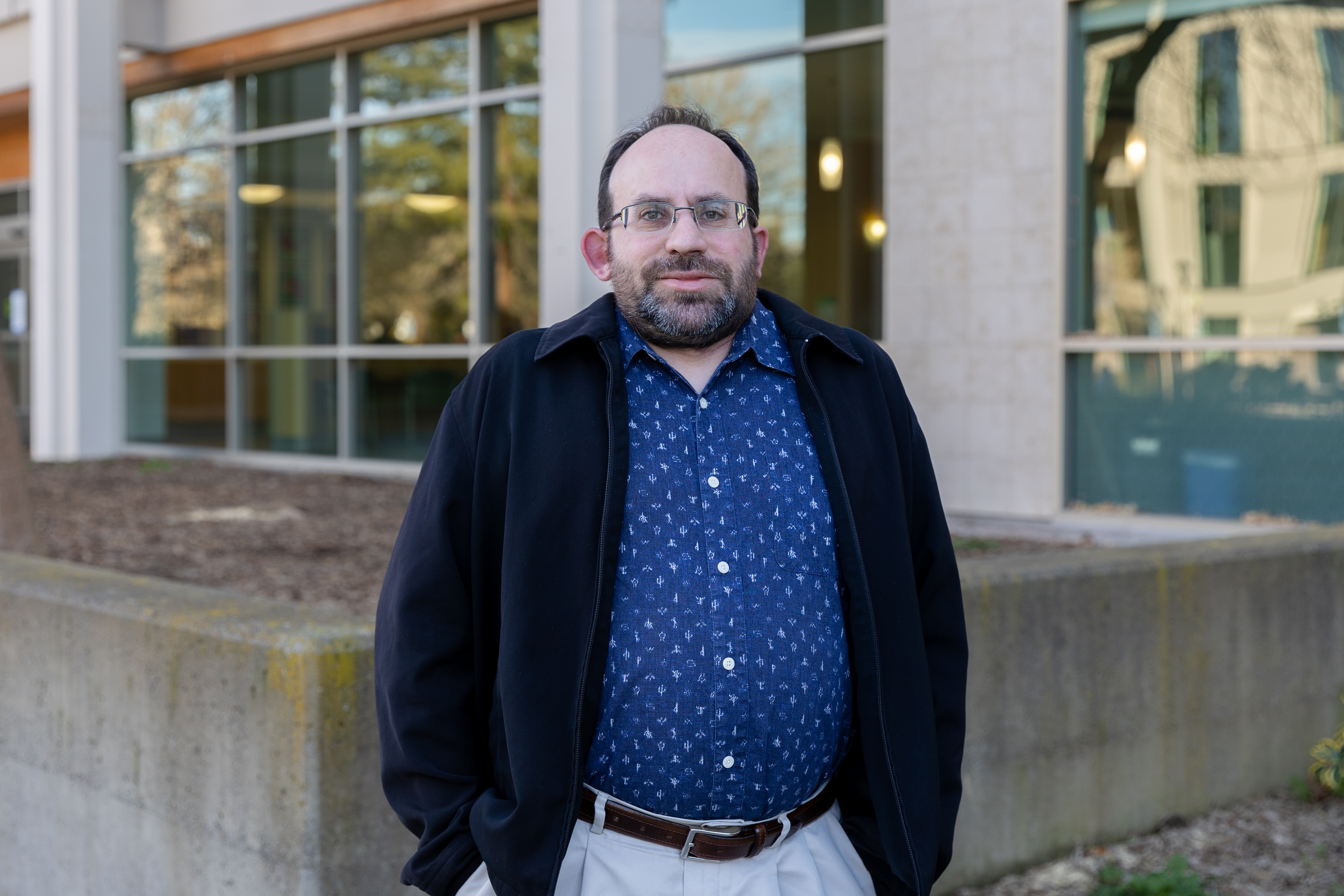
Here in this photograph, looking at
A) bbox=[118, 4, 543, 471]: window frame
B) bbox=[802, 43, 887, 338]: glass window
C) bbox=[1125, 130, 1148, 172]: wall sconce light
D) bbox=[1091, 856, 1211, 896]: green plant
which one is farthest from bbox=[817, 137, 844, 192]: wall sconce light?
bbox=[1091, 856, 1211, 896]: green plant

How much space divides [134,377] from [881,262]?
361 inches

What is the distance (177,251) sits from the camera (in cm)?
1519

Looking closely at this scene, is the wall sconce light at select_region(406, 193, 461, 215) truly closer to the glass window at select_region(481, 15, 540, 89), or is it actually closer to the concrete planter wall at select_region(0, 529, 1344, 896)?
the glass window at select_region(481, 15, 540, 89)

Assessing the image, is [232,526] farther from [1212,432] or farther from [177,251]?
[177,251]

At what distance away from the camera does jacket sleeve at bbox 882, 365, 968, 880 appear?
7.78 ft

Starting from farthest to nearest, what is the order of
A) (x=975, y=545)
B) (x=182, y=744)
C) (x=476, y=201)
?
(x=476, y=201)
(x=975, y=545)
(x=182, y=744)

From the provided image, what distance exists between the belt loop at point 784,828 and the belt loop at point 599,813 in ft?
0.88

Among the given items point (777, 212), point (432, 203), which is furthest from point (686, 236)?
point (432, 203)

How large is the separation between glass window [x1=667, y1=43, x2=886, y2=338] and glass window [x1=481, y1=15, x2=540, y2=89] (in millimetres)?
1868

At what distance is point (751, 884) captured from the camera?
7.18 ft

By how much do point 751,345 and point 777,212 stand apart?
8.43 meters

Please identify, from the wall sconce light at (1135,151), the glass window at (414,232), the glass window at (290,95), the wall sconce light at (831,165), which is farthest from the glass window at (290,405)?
the wall sconce light at (1135,151)

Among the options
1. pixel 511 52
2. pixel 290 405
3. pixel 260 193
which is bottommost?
pixel 290 405

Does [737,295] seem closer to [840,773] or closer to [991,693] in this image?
[840,773]
